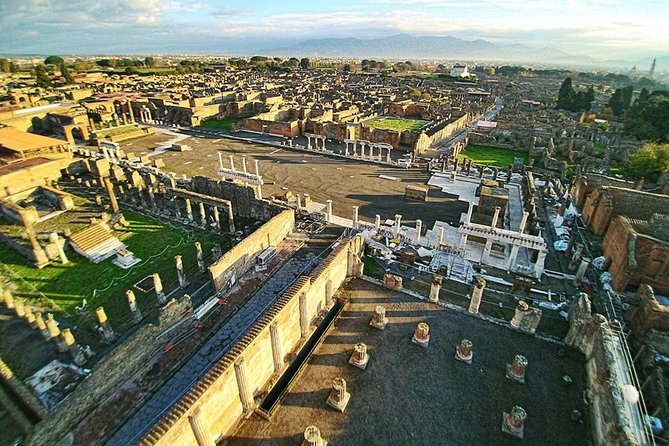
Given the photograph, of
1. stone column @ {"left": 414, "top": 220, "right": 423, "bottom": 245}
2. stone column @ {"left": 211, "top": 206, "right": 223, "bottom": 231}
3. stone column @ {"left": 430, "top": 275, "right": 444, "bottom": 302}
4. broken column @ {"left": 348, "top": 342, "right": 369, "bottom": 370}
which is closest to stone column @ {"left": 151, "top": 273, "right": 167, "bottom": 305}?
stone column @ {"left": 211, "top": 206, "right": 223, "bottom": 231}

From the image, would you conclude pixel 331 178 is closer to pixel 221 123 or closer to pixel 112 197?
pixel 112 197

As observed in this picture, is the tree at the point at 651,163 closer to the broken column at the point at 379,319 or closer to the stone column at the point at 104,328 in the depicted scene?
the broken column at the point at 379,319

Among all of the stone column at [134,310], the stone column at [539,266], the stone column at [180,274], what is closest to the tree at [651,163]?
the stone column at [539,266]

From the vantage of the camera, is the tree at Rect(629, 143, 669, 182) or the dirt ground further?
the tree at Rect(629, 143, 669, 182)

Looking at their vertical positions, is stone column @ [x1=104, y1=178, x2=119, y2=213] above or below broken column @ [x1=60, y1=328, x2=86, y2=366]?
above

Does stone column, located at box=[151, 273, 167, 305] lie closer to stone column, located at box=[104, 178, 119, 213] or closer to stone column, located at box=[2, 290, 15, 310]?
stone column, located at box=[2, 290, 15, 310]
